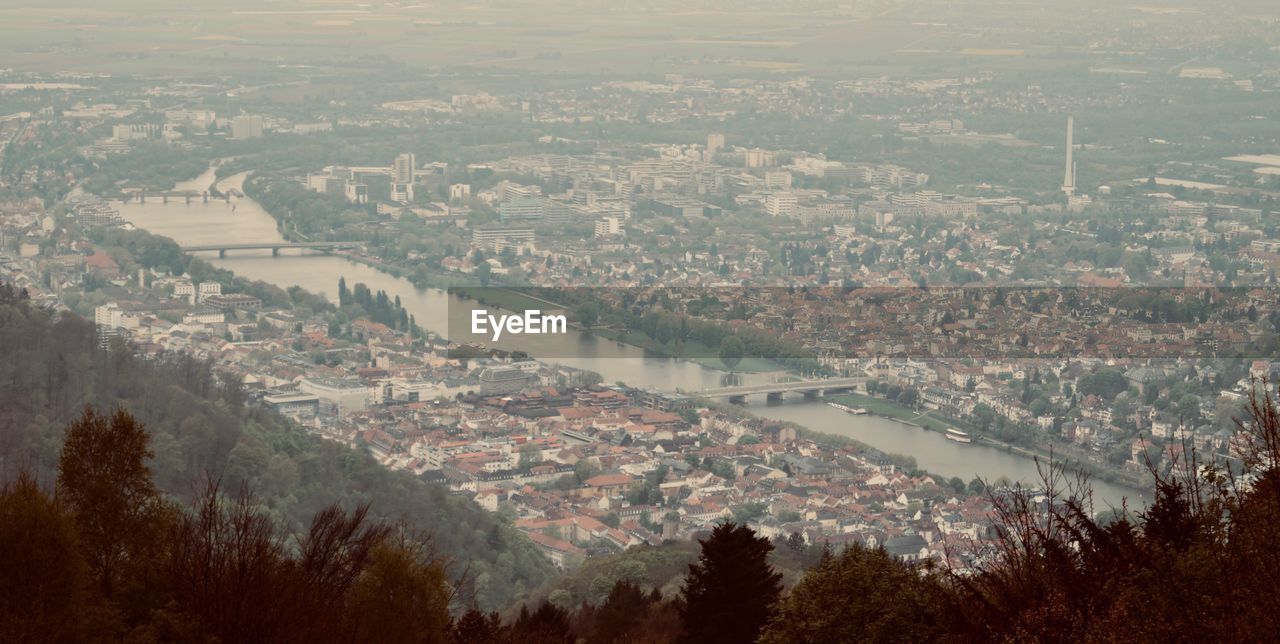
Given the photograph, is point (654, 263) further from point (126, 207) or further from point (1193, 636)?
point (1193, 636)

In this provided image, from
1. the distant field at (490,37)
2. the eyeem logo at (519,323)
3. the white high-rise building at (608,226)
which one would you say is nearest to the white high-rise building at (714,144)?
the distant field at (490,37)

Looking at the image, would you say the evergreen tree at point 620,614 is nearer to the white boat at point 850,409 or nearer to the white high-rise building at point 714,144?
the white boat at point 850,409

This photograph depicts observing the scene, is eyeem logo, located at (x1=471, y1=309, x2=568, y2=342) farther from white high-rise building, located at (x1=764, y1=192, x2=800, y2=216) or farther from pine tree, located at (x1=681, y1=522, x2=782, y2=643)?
pine tree, located at (x1=681, y1=522, x2=782, y2=643)

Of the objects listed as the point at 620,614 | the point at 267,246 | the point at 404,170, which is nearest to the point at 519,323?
the point at 267,246

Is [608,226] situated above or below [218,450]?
below

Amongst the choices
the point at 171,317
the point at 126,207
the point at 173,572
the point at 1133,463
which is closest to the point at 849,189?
the point at 126,207

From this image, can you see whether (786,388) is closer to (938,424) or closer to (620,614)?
(938,424)
